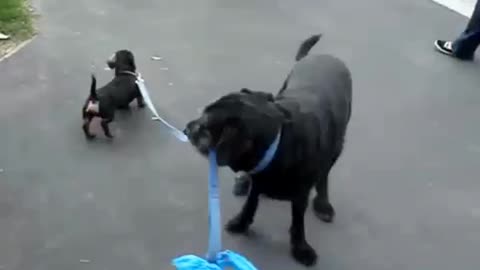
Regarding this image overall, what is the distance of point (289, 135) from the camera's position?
7.45 ft

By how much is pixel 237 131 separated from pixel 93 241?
0.84m

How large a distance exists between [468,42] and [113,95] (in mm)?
2199

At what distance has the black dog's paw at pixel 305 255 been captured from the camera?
2627 mm

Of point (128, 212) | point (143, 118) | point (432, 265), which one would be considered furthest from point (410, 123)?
point (128, 212)

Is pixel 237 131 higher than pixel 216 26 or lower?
higher

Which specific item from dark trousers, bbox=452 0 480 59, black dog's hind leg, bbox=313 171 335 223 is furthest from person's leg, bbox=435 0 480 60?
black dog's hind leg, bbox=313 171 335 223

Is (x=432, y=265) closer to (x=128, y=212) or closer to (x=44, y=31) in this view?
(x=128, y=212)

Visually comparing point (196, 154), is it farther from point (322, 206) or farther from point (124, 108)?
point (322, 206)

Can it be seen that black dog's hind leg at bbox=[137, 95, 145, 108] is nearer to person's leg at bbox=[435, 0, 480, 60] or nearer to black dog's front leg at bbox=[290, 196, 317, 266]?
black dog's front leg at bbox=[290, 196, 317, 266]

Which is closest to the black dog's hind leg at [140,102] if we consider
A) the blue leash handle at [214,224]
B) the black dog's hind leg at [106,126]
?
the black dog's hind leg at [106,126]

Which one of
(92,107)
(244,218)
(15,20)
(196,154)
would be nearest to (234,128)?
(244,218)

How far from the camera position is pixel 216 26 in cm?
452

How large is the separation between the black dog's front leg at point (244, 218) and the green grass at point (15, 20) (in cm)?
200

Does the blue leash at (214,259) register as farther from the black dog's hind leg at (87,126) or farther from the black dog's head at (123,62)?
the black dog's head at (123,62)
